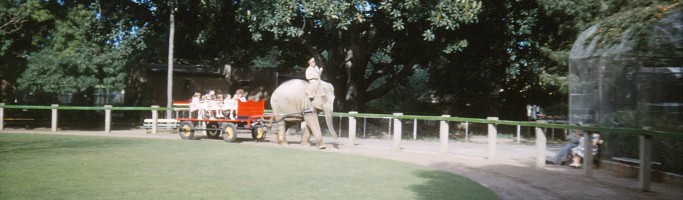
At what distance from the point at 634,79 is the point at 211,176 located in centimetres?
949

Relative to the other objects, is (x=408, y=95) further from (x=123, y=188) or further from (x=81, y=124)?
(x=123, y=188)

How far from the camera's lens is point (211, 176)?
33.0 feet

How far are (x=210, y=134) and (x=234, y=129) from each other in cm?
265

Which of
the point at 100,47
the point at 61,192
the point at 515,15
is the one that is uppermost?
the point at 515,15

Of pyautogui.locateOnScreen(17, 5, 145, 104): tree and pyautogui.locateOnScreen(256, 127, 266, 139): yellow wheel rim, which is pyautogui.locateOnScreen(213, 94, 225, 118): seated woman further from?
pyautogui.locateOnScreen(17, 5, 145, 104): tree

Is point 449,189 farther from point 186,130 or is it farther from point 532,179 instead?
point 186,130

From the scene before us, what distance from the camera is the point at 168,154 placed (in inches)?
550

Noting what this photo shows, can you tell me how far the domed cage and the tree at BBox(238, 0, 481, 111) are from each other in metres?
6.14

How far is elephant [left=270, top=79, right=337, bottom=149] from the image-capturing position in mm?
16969

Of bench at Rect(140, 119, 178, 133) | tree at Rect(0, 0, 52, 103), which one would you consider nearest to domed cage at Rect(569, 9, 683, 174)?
bench at Rect(140, 119, 178, 133)

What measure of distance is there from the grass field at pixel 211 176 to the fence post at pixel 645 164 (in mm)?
2608

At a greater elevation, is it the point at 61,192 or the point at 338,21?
the point at 338,21

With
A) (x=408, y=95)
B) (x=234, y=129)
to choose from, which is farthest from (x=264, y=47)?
(x=408, y=95)

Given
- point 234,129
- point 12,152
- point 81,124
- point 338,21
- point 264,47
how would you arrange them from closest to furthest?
point 12,152 → point 234,129 → point 338,21 → point 264,47 → point 81,124
